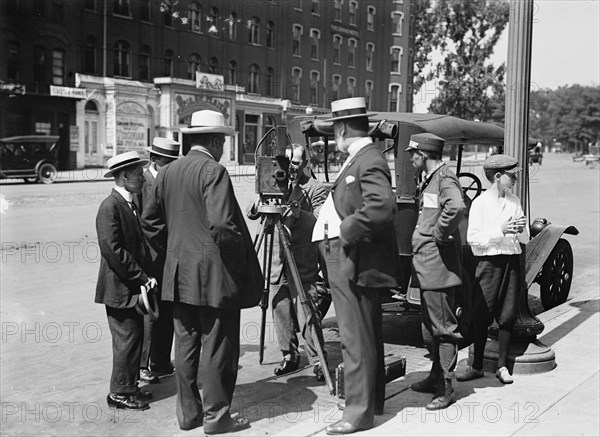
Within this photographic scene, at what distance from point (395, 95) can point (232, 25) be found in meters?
20.7

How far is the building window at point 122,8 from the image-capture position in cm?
3743

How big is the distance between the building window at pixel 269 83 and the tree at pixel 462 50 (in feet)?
34.0

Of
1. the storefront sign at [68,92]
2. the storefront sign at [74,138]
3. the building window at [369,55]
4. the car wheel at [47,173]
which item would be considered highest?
the building window at [369,55]

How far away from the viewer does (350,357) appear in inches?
178

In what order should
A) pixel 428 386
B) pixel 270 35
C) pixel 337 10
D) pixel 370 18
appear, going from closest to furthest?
pixel 428 386 → pixel 270 35 → pixel 337 10 → pixel 370 18

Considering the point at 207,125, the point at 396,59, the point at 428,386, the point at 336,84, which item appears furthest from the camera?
the point at 396,59

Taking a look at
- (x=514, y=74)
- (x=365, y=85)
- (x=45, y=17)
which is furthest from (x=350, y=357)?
(x=365, y=85)

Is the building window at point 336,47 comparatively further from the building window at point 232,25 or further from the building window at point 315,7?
the building window at point 232,25

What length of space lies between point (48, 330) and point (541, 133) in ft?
428

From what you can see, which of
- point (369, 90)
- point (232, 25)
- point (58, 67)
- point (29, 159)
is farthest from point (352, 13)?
point (29, 159)

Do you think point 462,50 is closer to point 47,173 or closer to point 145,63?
point 145,63

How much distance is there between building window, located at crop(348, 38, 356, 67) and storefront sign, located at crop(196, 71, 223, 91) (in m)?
15.6

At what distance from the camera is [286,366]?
598cm

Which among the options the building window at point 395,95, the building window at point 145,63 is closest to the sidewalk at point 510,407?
the building window at point 145,63
